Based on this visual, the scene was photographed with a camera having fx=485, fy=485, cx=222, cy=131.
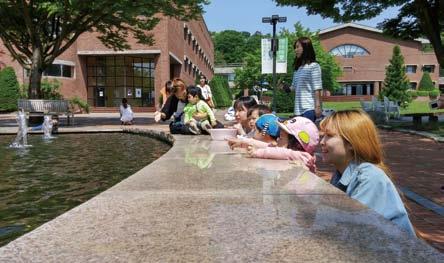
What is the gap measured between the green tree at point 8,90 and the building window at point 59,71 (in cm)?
296

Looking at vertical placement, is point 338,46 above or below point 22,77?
above

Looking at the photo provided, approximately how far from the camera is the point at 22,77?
126 feet

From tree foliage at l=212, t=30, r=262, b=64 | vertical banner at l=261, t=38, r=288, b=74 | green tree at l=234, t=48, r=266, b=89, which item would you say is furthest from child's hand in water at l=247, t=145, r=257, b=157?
tree foliage at l=212, t=30, r=262, b=64

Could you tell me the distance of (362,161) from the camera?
9.15 feet

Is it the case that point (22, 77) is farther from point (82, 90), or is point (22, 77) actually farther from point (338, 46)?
point (338, 46)

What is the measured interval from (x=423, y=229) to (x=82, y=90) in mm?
40928

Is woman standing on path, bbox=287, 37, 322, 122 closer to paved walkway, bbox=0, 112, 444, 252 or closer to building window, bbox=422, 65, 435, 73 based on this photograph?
paved walkway, bbox=0, 112, 444, 252

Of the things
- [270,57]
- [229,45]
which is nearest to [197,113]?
[270,57]

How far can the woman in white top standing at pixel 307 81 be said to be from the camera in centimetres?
643

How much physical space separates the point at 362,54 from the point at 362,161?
240 ft

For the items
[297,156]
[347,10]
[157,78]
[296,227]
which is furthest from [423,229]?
[157,78]

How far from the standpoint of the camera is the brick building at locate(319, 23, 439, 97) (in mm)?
71000

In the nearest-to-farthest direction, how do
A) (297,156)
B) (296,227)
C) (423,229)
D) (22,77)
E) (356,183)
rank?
1. (296,227)
2. (356,183)
3. (423,229)
4. (297,156)
5. (22,77)

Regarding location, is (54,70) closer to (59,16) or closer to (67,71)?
(67,71)
